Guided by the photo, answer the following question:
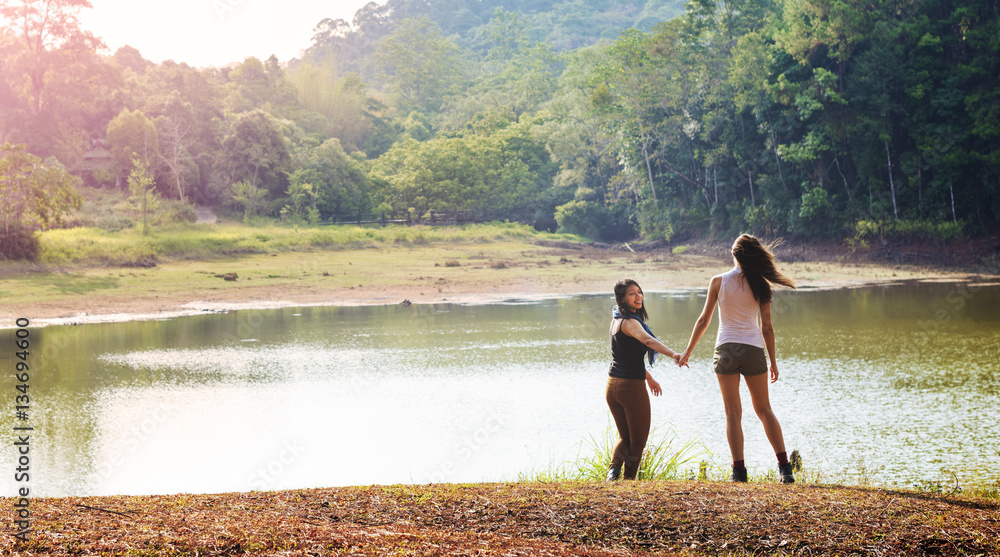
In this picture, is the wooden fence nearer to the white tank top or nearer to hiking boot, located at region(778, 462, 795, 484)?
the white tank top

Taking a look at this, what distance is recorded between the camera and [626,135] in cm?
4934

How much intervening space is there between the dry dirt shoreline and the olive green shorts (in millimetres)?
18846

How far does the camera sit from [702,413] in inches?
409

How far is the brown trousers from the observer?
6.30 m

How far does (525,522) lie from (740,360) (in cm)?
246

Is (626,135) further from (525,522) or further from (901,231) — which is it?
(525,522)

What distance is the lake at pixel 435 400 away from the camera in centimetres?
842

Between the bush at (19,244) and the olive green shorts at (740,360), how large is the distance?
26.9m

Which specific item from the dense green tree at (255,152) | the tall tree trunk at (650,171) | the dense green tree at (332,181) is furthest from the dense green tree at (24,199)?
the tall tree trunk at (650,171)

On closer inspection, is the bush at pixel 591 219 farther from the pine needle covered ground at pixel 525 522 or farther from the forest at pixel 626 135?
the pine needle covered ground at pixel 525 522

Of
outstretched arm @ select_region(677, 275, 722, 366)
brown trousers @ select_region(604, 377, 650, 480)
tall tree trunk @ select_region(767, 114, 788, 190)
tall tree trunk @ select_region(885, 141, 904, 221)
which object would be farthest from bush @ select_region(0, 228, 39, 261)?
tall tree trunk @ select_region(885, 141, 904, 221)

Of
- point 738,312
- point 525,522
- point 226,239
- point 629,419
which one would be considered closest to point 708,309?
point 738,312

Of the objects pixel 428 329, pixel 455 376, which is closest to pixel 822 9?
pixel 428 329

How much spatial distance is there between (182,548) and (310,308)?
67.3 feet
